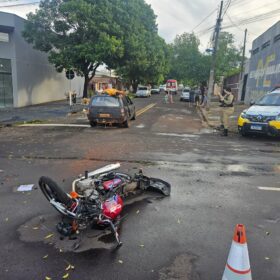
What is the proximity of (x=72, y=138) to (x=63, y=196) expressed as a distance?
6850 mm

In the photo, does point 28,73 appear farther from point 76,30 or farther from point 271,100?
point 271,100

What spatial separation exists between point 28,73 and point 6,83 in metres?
2.80

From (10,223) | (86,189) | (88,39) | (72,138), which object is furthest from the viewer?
→ (88,39)

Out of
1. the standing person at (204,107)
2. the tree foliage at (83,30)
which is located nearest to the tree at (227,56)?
the standing person at (204,107)

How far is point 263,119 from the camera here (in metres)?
10.8

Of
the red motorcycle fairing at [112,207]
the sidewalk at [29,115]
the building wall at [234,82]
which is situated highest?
the building wall at [234,82]

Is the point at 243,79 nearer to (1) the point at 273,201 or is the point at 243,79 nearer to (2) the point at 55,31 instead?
(2) the point at 55,31

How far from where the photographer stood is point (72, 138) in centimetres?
1046

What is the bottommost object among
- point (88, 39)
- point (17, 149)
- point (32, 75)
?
point (17, 149)

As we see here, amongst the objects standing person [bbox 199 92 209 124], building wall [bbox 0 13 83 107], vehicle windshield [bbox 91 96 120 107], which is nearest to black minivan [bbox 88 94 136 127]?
vehicle windshield [bbox 91 96 120 107]

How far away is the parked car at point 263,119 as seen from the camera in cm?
1060

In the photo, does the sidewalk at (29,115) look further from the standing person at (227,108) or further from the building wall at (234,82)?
the building wall at (234,82)

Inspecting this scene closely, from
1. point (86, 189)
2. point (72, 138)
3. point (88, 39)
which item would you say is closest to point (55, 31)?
point (88, 39)

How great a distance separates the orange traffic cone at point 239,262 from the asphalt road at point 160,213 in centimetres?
47
